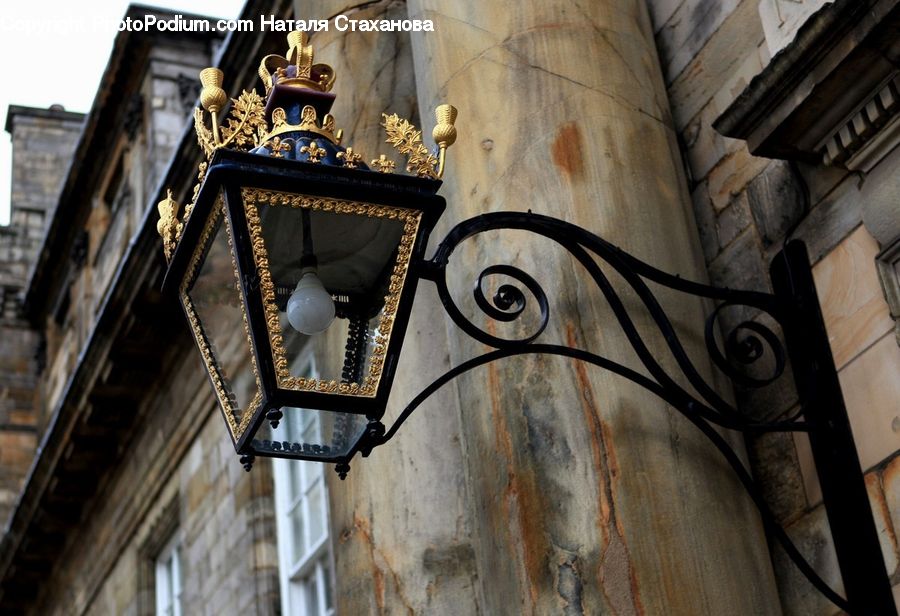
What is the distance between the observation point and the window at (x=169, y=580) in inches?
499

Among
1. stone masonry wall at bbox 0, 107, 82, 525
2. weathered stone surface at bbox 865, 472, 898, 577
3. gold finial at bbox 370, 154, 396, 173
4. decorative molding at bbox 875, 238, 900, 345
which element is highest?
stone masonry wall at bbox 0, 107, 82, 525

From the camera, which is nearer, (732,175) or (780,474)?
(780,474)

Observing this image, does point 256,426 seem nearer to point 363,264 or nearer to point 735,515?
point 363,264

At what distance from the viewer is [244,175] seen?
4.19 meters

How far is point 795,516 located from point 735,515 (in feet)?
0.81

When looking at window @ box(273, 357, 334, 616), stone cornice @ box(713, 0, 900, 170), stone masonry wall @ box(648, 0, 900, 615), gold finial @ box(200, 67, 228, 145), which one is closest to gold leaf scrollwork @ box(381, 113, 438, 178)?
gold finial @ box(200, 67, 228, 145)

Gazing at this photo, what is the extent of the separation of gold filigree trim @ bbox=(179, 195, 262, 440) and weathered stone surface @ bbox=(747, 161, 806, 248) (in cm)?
162

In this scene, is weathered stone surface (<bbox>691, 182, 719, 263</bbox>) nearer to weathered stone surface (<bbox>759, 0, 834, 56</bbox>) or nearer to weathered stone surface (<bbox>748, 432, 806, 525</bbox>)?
weathered stone surface (<bbox>759, 0, 834, 56</bbox>)

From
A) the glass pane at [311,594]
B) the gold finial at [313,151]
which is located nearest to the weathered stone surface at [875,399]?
the gold finial at [313,151]

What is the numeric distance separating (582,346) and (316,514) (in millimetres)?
5733

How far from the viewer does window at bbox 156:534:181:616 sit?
12672mm

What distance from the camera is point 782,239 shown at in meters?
5.00

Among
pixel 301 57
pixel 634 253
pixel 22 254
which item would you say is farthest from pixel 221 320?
pixel 22 254

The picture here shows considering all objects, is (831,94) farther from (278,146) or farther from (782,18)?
(278,146)
